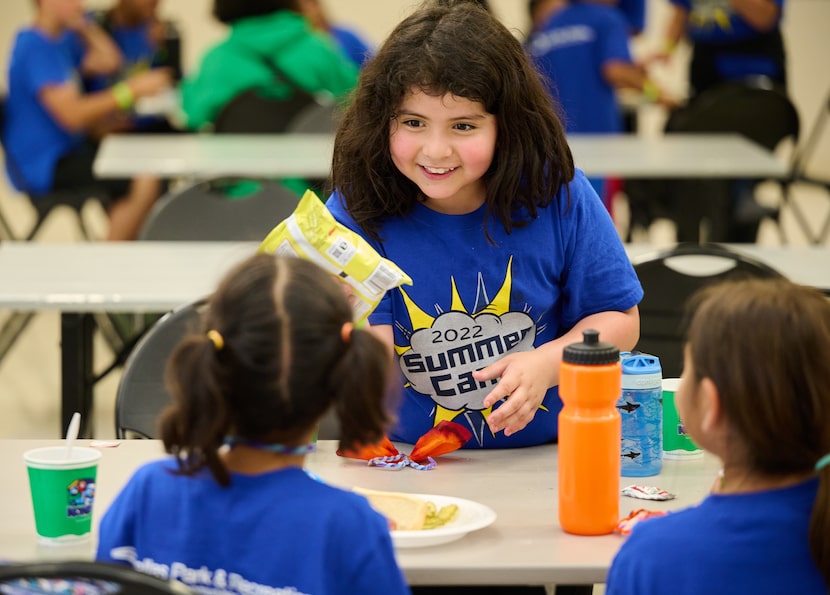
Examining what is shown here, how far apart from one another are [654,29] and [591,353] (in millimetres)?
8749

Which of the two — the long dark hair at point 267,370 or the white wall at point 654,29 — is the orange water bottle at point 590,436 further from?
the white wall at point 654,29

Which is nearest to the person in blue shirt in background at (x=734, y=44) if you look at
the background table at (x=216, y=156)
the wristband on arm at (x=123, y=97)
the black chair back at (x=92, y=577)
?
the background table at (x=216, y=156)

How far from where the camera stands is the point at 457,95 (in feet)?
6.20

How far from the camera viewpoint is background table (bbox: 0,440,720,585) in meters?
1.49

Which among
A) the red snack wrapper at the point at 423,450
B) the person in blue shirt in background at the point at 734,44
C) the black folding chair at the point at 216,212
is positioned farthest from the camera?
the person in blue shirt in background at the point at 734,44

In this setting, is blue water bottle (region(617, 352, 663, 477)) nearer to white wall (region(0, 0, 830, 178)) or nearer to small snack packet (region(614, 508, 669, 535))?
small snack packet (region(614, 508, 669, 535))

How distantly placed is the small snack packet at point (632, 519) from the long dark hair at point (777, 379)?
0.28 m

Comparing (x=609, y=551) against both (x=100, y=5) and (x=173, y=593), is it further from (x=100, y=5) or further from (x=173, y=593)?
(x=100, y=5)

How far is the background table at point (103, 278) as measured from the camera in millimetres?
2900

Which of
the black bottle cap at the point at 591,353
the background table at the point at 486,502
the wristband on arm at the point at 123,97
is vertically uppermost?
the wristband on arm at the point at 123,97

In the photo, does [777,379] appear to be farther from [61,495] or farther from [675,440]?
[61,495]

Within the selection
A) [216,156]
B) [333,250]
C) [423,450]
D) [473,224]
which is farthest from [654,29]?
[333,250]

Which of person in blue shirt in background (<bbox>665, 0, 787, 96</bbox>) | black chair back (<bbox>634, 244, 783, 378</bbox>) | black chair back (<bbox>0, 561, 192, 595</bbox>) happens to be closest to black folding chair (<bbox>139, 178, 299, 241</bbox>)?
black chair back (<bbox>634, 244, 783, 378</bbox>)

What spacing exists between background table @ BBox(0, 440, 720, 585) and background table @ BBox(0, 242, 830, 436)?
3.22ft
